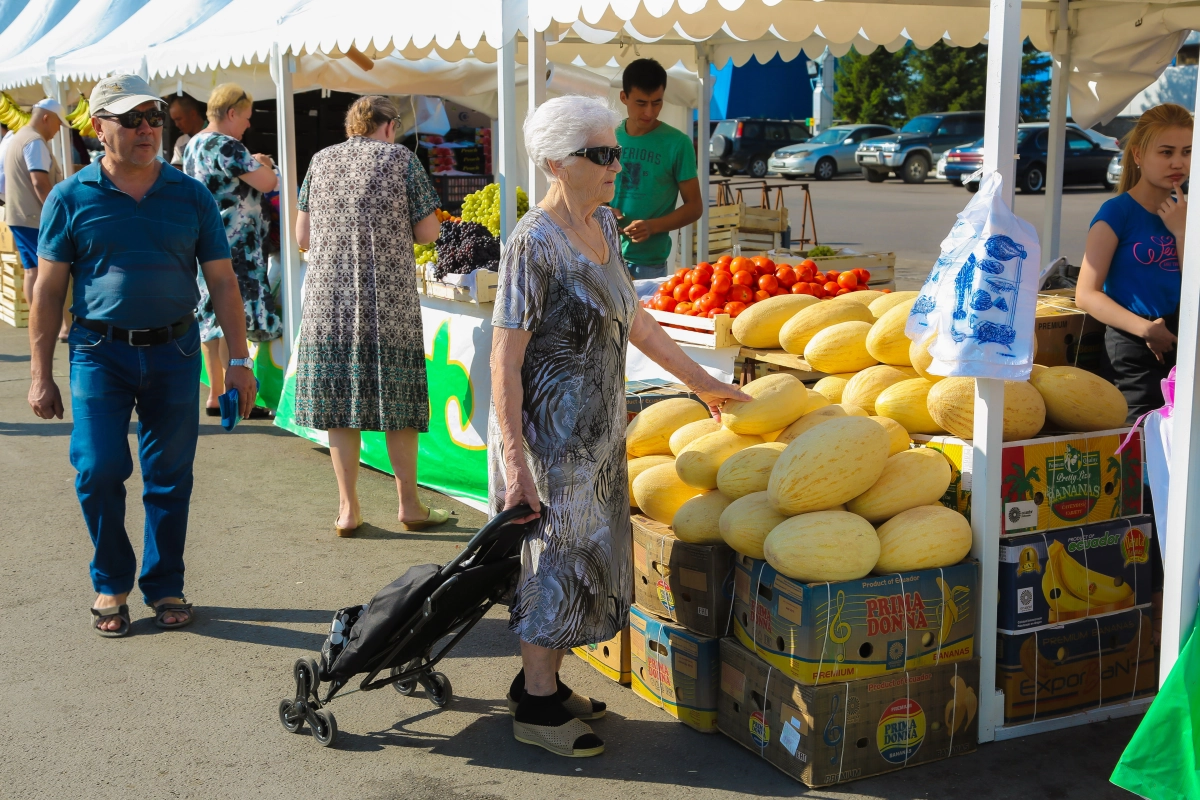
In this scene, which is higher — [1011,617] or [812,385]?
[812,385]

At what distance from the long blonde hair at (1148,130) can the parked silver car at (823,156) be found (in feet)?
88.3

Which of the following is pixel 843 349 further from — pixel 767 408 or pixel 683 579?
pixel 683 579

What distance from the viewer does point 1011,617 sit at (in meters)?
3.57

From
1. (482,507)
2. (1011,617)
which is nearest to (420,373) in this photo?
(482,507)

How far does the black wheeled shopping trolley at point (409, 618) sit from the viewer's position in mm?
3371

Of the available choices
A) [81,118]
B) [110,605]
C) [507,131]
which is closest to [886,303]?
[507,131]

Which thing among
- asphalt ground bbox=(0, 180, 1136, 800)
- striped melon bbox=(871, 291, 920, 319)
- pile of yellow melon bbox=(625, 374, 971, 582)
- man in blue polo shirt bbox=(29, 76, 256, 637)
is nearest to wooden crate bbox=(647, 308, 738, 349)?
striped melon bbox=(871, 291, 920, 319)

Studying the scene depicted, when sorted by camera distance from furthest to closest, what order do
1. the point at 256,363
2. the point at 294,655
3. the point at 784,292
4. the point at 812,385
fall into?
1. the point at 256,363
2. the point at 784,292
3. the point at 812,385
4. the point at 294,655

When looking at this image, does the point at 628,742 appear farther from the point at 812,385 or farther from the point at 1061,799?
the point at 812,385

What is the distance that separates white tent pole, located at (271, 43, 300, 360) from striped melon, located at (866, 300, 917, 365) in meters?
4.23

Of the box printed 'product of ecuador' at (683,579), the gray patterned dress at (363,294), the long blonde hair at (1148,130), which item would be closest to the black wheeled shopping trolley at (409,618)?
the box printed 'product of ecuador' at (683,579)

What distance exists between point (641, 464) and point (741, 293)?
1453mm

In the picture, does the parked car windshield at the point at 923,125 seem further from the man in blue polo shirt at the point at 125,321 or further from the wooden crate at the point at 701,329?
the man in blue polo shirt at the point at 125,321

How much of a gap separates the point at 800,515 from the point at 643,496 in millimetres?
696
